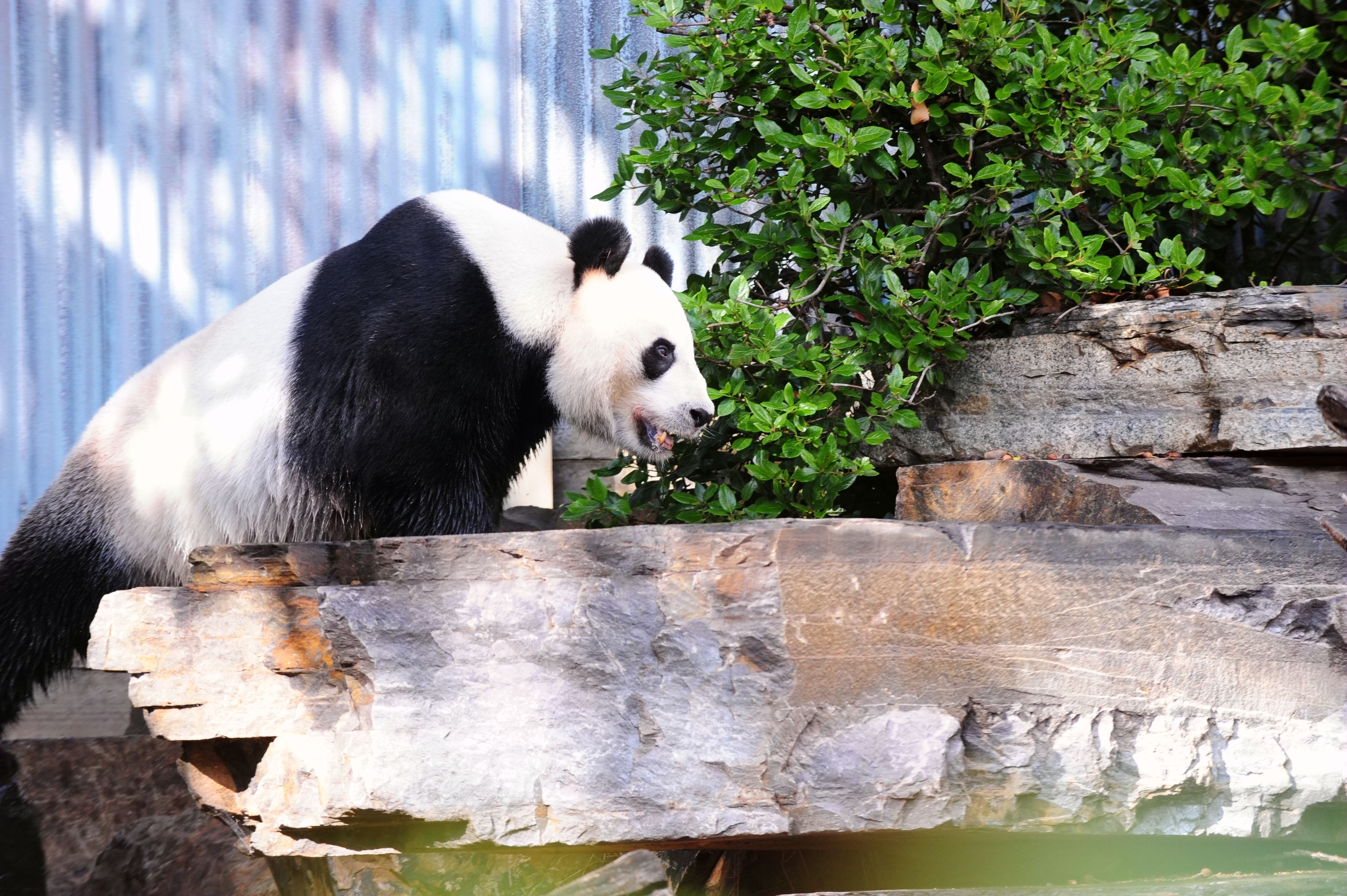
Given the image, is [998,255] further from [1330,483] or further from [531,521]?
[531,521]

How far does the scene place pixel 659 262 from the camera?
3.19 metres

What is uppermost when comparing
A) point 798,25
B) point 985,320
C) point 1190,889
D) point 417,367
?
point 798,25

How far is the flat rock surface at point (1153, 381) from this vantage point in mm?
2674

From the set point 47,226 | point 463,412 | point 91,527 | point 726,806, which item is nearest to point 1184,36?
point 463,412

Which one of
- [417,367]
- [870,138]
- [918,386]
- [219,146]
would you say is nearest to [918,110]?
[870,138]

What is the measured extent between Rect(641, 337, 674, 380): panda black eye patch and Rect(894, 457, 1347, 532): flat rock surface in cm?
77

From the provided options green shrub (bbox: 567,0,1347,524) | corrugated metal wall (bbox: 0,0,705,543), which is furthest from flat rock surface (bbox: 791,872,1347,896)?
corrugated metal wall (bbox: 0,0,705,543)

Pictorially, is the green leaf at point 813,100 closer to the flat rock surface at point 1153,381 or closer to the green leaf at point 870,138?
the green leaf at point 870,138

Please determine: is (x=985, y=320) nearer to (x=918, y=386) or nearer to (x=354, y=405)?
(x=918, y=386)

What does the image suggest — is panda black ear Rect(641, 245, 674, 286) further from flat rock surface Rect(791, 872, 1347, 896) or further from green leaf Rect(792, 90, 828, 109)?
flat rock surface Rect(791, 872, 1347, 896)

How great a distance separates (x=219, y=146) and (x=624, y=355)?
6.31ft

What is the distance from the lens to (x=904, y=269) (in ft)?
9.78

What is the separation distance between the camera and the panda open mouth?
2.90m

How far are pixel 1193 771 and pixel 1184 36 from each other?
258 centimetres
